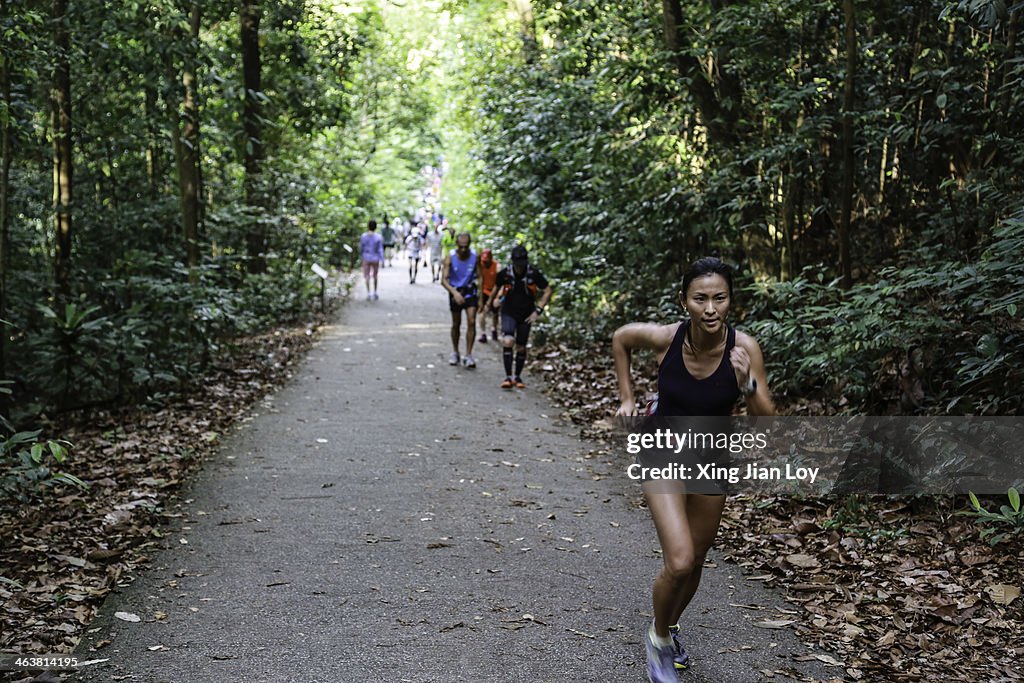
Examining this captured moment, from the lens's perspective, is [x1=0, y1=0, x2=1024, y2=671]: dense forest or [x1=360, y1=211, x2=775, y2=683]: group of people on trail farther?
[x1=0, y1=0, x2=1024, y2=671]: dense forest

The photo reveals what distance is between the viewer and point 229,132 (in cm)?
1986

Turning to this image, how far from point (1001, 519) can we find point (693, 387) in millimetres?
2555

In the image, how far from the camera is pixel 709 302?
14.5ft

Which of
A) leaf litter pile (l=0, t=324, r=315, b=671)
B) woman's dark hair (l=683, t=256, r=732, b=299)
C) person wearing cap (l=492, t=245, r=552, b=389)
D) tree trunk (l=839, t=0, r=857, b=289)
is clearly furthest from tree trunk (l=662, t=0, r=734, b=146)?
woman's dark hair (l=683, t=256, r=732, b=299)

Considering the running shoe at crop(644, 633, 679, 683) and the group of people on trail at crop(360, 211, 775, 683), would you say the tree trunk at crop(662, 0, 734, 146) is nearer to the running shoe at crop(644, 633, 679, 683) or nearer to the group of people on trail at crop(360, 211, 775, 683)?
the group of people on trail at crop(360, 211, 775, 683)

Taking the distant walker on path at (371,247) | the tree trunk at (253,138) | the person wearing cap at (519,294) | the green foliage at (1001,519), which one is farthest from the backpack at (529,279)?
the distant walker on path at (371,247)

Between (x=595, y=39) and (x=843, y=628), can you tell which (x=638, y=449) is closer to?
(x=843, y=628)

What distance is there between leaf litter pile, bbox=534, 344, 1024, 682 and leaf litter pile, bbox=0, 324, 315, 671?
3874mm

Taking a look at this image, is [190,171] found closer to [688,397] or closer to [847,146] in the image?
[847,146]

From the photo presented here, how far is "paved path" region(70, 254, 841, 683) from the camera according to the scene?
16.3 feet

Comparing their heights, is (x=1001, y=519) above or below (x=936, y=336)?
below

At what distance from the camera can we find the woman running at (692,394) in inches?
175

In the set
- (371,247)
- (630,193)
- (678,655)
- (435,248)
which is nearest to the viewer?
(678,655)

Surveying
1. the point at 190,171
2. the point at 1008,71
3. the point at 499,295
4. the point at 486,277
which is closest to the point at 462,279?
the point at 486,277
